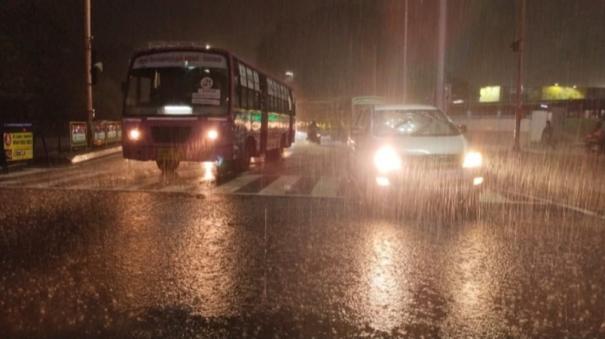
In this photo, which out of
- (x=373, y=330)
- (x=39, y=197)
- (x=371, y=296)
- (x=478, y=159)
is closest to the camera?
(x=373, y=330)

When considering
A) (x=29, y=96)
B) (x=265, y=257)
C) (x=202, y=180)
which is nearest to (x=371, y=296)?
(x=265, y=257)

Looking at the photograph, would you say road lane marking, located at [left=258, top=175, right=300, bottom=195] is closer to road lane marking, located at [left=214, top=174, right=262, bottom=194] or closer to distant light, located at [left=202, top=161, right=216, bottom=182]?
road lane marking, located at [left=214, top=174, right=262, bottom=194]

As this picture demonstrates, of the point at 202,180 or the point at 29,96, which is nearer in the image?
the point at 202,180

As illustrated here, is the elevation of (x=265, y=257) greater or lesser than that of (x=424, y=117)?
lesser

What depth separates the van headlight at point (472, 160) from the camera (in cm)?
1027

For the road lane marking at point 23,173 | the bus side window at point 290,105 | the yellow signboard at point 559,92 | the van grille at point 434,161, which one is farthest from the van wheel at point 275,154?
the yellow signboard at point 559,92

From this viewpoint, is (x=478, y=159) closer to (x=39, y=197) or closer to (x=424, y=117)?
(x=424, y=117)

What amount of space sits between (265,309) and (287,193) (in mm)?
7479

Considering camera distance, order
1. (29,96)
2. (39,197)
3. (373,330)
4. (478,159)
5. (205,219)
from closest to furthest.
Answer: (373,330)
(205,219)
(478,159)
(39,197)
(29,96)

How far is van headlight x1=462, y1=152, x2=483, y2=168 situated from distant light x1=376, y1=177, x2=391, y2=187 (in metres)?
1.32

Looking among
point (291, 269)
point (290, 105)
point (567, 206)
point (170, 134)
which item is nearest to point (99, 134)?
point (290, 105)

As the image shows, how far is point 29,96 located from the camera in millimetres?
37000

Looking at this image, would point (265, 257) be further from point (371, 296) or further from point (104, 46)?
point (104, 46)

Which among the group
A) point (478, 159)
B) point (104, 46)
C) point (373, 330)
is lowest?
point (373, 330)
